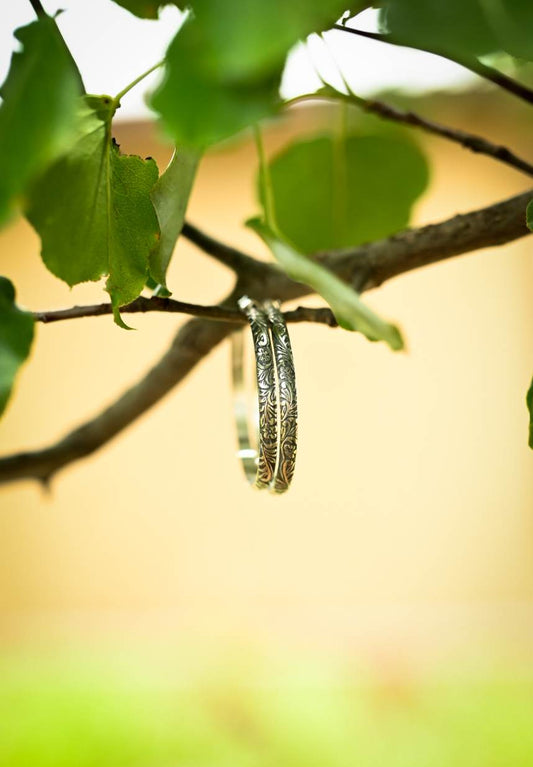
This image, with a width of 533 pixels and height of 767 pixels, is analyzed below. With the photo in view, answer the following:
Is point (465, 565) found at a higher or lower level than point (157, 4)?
lower

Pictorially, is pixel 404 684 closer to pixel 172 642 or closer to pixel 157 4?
pixel 172 642

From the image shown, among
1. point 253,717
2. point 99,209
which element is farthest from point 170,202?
point 253,717

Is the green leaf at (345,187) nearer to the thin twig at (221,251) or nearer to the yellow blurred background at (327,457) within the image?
the thin twig at (221,251)

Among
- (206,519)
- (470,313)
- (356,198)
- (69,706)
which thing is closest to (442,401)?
(470,313)

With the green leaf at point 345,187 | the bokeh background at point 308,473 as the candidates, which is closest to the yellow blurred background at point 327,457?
the bokeh background at point 308,473

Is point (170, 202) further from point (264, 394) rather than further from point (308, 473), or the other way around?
point (308, 473)

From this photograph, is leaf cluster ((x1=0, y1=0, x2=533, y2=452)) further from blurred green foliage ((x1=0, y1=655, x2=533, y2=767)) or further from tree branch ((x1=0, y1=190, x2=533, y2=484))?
blurred green foliage ((x1=0, y1=655, x2=533, y2=767))

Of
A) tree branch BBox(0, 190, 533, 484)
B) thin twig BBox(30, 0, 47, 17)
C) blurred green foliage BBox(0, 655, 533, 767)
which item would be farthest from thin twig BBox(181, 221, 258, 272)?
blurred green foliage BBox(0, 655, 533, 767)
